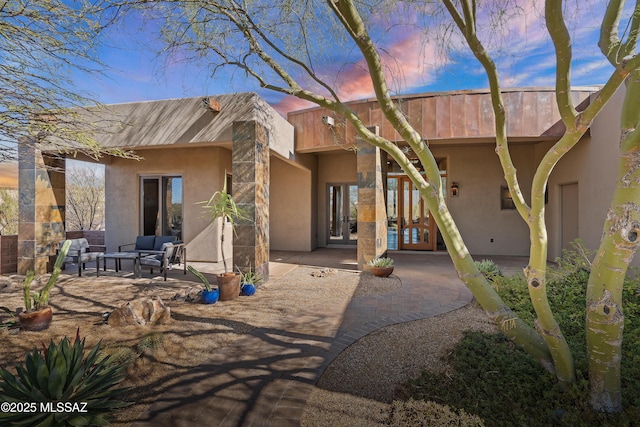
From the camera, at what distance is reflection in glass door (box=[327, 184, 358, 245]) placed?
38.7 ft

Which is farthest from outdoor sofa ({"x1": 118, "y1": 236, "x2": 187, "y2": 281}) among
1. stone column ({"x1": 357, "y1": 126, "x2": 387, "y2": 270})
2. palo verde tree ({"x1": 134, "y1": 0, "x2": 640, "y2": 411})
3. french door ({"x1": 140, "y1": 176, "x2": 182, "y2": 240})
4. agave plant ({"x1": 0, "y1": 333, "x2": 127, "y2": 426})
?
palo verde tree ({"x1": 134, "y1": 0, "x2": 640, "y2": 411})

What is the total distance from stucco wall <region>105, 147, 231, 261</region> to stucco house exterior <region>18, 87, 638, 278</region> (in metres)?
0.03

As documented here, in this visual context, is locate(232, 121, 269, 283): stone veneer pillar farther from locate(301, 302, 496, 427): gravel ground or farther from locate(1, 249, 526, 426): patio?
locate(301, 302, 496, 427): gravel ground

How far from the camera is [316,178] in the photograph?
11617 mm

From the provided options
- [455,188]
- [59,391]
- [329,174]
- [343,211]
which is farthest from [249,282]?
[455,188]

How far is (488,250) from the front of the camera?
10.0 m

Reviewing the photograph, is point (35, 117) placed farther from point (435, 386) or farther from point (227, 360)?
point (435, 386)

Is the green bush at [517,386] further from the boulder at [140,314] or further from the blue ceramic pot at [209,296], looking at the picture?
the blue ceramic pot at [209,296]

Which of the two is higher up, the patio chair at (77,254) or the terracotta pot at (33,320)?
the patio chair at (77,254)

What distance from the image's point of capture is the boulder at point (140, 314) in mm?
4016

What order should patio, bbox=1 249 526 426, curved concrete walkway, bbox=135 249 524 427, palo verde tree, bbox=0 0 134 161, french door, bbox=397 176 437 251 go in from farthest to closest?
french door, bbox=397 176 437 251 < palo verde tree, bbox=0 0 134 161 < patio, bbox=1 249 526 426 < curved concrete walkway, bbox=135 249 524 427

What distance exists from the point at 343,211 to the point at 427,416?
9.72 metres

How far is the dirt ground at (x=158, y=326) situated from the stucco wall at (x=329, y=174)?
16.6ft

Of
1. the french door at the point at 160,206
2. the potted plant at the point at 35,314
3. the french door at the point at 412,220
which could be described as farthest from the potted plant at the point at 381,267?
the french door at the point at 160,206
